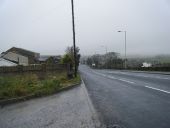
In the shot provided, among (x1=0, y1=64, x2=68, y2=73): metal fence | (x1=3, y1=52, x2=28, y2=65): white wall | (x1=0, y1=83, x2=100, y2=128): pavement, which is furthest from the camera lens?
(x1=3, y1=52, x2=28, y2=65): white wall

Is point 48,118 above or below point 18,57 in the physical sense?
below

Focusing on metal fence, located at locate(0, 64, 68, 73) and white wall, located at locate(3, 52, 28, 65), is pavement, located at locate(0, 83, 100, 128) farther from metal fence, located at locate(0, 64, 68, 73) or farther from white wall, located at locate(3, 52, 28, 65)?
white wall, located at locate(3, 52, 28, 65)

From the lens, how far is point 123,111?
367 inches

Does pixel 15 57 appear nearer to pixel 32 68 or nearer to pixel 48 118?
pixel 32 68

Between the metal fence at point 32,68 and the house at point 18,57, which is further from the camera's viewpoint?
the house at point 18,57

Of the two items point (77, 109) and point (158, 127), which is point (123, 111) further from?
point (158, 127)

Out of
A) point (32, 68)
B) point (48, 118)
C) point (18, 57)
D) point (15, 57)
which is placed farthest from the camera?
point (15, 57)

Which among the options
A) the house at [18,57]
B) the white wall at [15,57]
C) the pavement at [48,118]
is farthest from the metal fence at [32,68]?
the white wall at [15,57]

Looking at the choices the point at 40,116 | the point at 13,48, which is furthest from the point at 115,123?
the point at 13,48

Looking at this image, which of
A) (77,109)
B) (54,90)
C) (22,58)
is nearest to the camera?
(77,109)

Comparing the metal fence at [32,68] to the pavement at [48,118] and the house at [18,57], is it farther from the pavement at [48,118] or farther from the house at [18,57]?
the house at [18,57]

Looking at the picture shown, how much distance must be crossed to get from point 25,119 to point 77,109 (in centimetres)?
244

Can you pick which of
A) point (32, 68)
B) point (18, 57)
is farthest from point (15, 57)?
point (32, 68)

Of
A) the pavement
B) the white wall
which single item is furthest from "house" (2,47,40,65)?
the pavement
